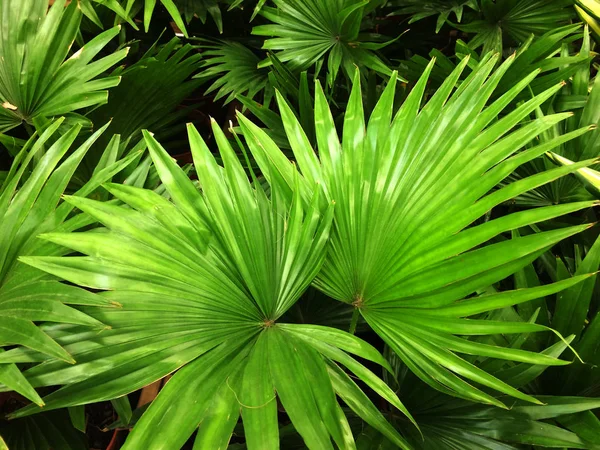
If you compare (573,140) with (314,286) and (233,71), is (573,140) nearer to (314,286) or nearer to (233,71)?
(314,286)

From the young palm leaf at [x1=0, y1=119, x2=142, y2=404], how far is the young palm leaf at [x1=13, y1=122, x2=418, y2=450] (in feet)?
0.10

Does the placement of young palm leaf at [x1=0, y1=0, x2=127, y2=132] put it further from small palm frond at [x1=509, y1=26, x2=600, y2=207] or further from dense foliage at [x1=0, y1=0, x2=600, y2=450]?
small palm frond at [x1=509, y1=26, x2=600, y2=207]

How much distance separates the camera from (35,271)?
0.59 meters

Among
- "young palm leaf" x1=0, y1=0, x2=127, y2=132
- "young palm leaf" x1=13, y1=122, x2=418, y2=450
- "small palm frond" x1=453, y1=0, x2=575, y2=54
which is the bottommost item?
"young palm leaf" x1=13, y1=122, x2=418, y2=450

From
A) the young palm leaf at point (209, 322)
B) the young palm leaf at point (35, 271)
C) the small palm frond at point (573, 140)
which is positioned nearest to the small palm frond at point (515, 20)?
the small palm frond at point (573, 140)

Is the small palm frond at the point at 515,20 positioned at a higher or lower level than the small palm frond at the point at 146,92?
higher

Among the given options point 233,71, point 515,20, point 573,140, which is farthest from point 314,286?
point 515,20

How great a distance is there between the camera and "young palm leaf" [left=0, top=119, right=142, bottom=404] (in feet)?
1.66

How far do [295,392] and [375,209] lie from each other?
11.0 inches

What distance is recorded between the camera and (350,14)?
104cm

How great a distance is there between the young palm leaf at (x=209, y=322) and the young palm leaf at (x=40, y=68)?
40 centimetres

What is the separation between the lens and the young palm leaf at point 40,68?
2.93 feet

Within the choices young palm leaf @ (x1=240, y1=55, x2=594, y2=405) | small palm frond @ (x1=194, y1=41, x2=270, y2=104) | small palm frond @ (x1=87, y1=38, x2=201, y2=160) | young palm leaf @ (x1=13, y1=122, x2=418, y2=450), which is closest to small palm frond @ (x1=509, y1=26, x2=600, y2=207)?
young palm leaf @ (x1=240, y1=55, x2=594, y2=405)

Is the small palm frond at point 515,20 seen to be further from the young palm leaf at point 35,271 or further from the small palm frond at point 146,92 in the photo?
the young palm leaf at point 35,271
